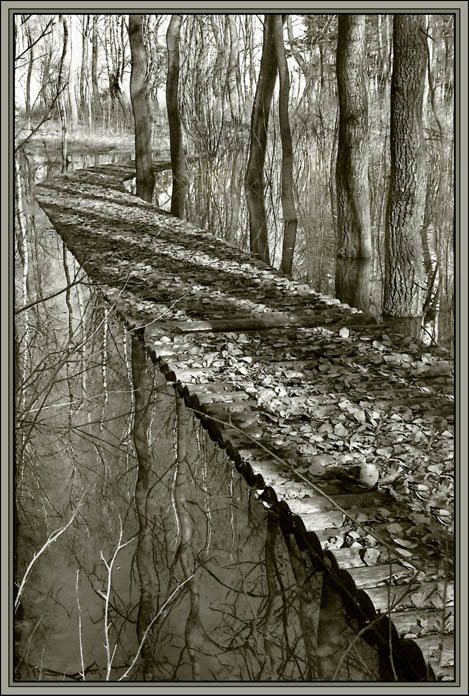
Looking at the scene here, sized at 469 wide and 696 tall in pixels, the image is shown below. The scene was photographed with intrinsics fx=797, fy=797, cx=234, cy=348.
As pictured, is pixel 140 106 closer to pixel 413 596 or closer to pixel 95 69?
pixel 413 596

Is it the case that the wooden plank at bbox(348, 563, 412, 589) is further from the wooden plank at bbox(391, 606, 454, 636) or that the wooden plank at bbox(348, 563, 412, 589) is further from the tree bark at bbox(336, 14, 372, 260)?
the tree bark at bbox(336, 14, 372, 260)

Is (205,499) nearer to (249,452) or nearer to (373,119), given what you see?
(249,452)

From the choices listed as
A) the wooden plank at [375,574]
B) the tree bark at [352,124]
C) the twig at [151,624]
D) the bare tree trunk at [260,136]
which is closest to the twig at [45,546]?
the twig at [151,624]

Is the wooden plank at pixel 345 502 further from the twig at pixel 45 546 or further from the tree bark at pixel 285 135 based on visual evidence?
the tree bark at pixel 285 135

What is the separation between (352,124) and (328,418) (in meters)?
6.29

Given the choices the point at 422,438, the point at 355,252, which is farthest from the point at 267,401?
the point at 355,252

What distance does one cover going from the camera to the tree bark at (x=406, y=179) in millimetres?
8602

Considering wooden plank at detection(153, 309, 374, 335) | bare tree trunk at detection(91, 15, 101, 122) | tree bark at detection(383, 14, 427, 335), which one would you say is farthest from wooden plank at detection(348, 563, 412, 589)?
bare tree trunk at detection(91, 15, 101, 122)

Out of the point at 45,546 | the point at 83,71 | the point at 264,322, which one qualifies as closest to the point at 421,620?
the point at 45,546

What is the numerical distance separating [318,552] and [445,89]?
69.2 ft

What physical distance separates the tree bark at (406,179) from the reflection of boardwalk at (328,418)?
91 centimetres

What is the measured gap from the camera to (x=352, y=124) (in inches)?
421

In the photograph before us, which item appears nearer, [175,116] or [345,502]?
[345,502]

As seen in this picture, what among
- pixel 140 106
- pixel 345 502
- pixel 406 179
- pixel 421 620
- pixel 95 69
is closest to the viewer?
pixel 421 620
